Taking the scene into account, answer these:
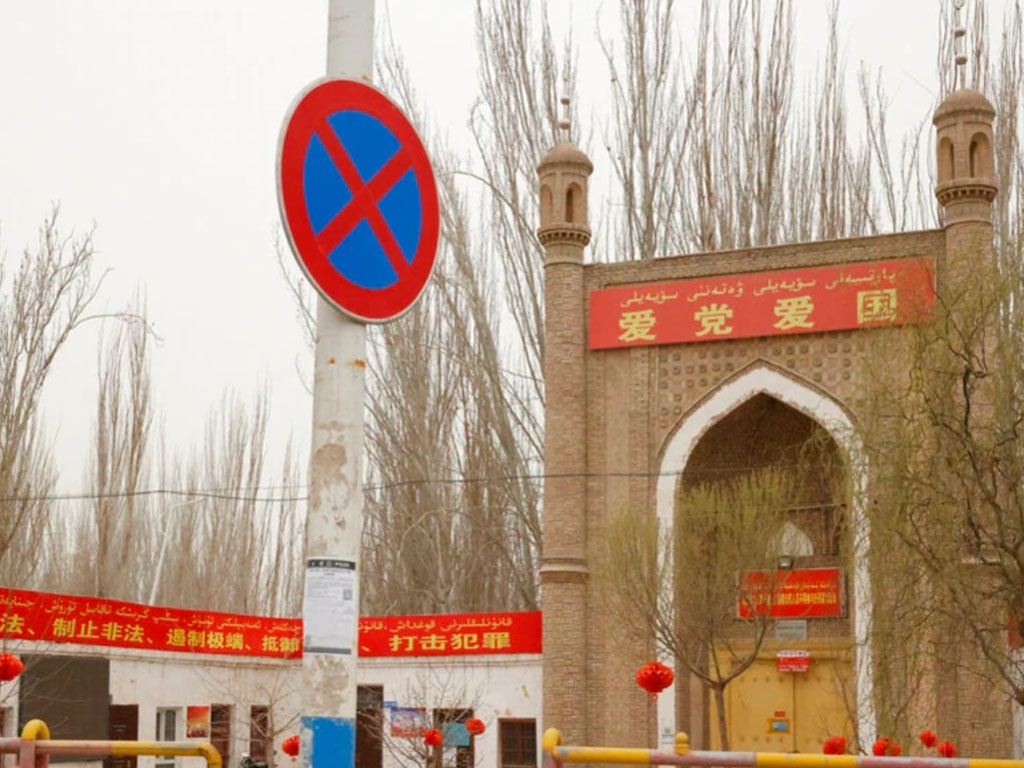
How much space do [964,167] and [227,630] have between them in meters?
13.6

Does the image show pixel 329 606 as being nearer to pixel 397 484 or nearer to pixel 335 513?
pixel 335 513

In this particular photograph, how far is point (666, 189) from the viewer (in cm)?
3084

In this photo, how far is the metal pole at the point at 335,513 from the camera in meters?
3.78

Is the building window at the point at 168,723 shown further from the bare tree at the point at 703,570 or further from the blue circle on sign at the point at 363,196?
the blue circle on sign at the point at 363,196

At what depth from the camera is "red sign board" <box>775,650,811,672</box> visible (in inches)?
898

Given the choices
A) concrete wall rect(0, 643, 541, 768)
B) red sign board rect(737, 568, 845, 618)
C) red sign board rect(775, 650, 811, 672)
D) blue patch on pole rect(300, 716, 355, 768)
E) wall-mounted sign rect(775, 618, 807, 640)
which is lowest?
concrete wall rect(0, 643, 541, 768)

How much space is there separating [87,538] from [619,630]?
58.3 feet

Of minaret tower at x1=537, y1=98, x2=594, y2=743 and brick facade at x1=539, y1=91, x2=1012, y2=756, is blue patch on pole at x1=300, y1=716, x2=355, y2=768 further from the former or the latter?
minaret tower at x1=537, y1=98, x2=594, y2=743

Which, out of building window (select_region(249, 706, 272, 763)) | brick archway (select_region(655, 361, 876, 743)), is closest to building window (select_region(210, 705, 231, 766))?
building window (select_region(249, 706, 272, 763))

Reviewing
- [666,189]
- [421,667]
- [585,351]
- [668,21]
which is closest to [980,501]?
[585,351]

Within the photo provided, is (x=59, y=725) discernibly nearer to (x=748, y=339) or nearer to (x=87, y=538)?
(x=748, y=339)

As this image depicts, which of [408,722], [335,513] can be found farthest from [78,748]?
[408,722]

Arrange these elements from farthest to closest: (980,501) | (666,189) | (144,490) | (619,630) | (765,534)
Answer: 1. (144,490)
2. (666,189)
3. (619,630)
4. (765,534)
5. (980,501)

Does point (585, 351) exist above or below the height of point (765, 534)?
above
